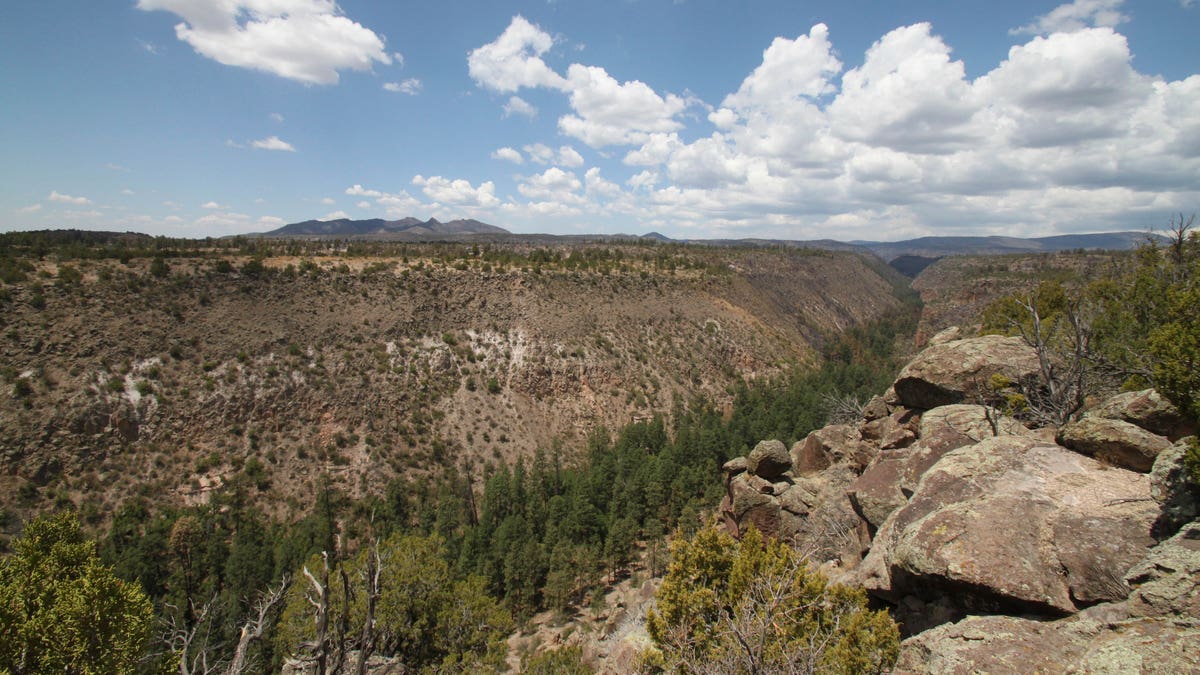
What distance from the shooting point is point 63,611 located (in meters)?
14.7

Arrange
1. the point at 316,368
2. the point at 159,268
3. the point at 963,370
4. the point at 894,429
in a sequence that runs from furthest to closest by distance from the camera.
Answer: the point at 316,368, the point at 159,268, the point at 894,429, the point at 963,370

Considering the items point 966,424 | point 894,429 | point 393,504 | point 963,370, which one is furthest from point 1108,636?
point 393,504

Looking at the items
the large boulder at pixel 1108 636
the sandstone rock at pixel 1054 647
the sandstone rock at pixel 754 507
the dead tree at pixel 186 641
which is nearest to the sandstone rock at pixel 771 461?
the sandstone rock at pixel 754 507

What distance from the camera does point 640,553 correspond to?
5462 centimetres

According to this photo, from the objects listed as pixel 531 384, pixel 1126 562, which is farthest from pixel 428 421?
pixel 1126 562

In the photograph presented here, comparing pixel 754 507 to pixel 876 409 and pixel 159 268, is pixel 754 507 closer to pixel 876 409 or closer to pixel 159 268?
pixel 876 409

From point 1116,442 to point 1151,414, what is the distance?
173cm

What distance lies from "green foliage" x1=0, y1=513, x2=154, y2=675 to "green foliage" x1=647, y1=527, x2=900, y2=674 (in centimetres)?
1660

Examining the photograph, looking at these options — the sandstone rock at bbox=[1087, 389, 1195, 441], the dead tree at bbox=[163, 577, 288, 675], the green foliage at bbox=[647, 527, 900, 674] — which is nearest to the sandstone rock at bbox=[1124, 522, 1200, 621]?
the green foliage at bbox=[647, 527, 900, 674]

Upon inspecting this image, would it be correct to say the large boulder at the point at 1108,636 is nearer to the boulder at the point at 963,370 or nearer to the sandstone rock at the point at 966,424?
the sandstone rock at the point at 966,424

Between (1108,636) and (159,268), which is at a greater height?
(159,268)

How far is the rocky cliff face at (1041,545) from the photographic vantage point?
7.43 meters

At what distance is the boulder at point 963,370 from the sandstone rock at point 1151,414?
4.79m

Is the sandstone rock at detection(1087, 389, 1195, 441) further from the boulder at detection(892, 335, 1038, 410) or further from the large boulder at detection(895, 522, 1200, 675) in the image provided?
the large boulder at detection(895, 522, 1200, 675)
